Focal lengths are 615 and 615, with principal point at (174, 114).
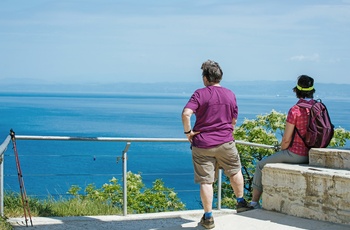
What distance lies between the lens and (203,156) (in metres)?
5.85

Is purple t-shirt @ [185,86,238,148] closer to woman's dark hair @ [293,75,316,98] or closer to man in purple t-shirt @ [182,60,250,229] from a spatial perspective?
man in purple t-shirt @ [182,60,250,229]

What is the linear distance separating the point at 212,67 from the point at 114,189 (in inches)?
431

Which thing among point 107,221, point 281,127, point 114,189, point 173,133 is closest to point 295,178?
point 107,221

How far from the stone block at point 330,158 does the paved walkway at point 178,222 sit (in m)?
0.63

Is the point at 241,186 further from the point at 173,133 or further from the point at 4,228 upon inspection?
the point at 173,133

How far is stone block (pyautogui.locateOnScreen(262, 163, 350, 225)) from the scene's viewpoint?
225 inches

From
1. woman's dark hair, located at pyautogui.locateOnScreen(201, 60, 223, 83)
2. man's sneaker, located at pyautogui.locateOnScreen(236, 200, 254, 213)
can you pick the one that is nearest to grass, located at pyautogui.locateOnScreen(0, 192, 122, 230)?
man's sneaker, located at pyautogui.locateOnScreen(236, 200, 254, 213)

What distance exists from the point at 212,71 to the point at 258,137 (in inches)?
669

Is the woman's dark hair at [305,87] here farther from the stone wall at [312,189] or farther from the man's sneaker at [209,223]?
the man's sneaker at [209,223]

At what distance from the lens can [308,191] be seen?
235 inches

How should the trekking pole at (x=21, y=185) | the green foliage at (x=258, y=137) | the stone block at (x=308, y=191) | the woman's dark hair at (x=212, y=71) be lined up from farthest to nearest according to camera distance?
the green foliage at (x=258, y=137) < the trekking pole at (x=21, y=185) < the woman's dark hair at (x=212, y=71) < the stone block at (x=308, y=191)

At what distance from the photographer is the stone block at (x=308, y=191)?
225 inches

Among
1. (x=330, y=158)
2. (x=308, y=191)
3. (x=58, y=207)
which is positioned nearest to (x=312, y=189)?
(x=308, y=191)

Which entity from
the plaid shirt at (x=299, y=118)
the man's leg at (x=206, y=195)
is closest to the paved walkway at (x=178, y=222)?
the man's leg at (x=206, y=195)
